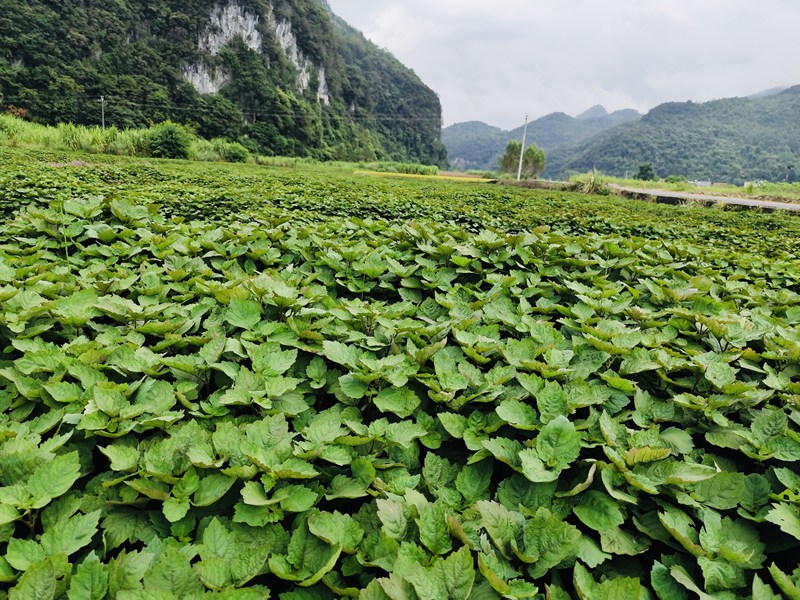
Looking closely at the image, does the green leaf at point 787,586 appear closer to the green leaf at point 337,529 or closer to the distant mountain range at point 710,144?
the green leaf at point 337,529

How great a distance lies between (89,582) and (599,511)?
1.05 m

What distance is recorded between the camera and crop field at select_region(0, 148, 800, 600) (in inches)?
35.2

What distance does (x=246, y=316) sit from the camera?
5.60ft

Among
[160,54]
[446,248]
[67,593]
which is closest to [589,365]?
[446,248]

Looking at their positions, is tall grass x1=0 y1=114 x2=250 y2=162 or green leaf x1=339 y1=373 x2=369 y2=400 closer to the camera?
green leaf x1=339 y1=373 x2=369 y2=400

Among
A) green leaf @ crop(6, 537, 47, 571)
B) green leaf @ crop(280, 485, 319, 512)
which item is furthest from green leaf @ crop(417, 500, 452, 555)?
green leaf @ crop(6, 537, 47, 571)

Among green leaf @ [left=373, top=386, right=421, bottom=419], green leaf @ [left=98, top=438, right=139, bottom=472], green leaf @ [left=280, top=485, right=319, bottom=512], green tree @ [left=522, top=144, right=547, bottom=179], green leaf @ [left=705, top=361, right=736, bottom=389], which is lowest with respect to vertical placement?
green leaf @ [left=280, top=485, right=319, bottom=512]

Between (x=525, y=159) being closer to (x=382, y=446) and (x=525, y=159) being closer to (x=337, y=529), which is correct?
(x=382, y=446)

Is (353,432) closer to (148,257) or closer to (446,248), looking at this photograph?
(446,248)

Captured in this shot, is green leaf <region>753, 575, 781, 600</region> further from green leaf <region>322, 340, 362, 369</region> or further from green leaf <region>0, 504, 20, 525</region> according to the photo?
green leaf <region>0, 504, 20, 525</region>

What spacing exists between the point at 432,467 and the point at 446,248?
5.31 ft

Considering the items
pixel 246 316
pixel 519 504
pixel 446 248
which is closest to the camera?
pixel 519 504

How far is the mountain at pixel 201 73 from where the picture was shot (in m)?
51.6

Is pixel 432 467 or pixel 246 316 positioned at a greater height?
pixel 246 316
